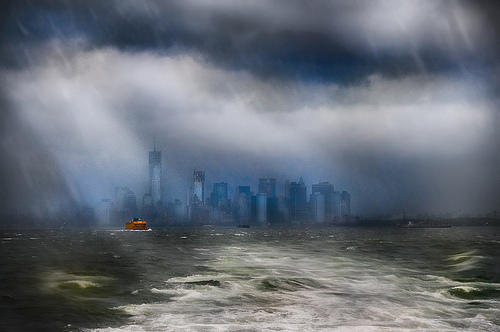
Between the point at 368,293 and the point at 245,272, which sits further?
the point at 245,272

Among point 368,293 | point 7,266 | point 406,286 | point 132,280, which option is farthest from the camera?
point 7,266

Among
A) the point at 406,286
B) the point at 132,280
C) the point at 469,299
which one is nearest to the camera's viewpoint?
the point at 469,299

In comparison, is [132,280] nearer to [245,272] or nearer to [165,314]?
[245,272]

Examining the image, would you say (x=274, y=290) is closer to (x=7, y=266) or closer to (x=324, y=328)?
(x=324, y=328)

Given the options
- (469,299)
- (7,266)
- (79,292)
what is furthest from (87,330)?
(7,266)

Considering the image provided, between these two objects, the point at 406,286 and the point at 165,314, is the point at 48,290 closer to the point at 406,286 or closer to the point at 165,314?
the point at 165,314

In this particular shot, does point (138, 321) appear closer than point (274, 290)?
Yes

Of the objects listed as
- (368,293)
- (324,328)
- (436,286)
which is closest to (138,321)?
(324,328)

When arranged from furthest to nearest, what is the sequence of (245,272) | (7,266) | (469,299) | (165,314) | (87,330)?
1. (7,266)
2. (245,272)
3. (469,299)
4. (165,314)
5. (87,330)

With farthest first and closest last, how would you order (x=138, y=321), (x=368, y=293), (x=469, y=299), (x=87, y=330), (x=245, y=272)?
(x=245, y=272) < (x=368, y=293) < (x=469, y=299) < (x=138, y=321) < (x=87, y=330)
